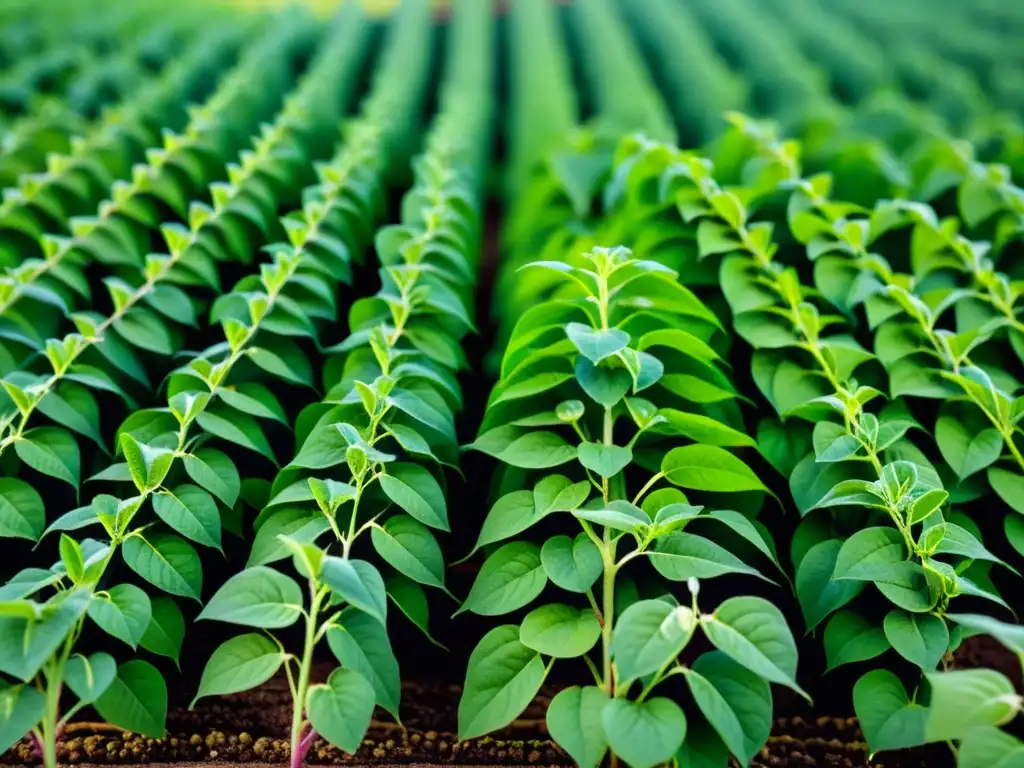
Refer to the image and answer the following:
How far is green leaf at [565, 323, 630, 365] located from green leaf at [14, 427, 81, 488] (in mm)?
758

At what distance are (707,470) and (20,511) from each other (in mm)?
952

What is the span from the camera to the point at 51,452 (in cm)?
117

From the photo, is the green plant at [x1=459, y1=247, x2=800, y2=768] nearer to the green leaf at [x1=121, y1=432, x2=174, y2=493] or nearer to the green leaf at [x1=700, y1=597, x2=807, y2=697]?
the green leaf at [x1=700, y1=597, x2=807, y2=697]

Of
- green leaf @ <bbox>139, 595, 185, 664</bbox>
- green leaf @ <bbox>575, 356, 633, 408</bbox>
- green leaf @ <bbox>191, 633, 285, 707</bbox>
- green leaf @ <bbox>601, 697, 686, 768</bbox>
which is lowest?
green leaf @ <bbox>139, 595, 185, 664</bbox>

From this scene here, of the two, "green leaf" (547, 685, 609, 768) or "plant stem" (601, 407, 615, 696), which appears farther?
"plant stem" (601, 407, 615, 696)

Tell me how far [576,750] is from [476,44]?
12.6ft

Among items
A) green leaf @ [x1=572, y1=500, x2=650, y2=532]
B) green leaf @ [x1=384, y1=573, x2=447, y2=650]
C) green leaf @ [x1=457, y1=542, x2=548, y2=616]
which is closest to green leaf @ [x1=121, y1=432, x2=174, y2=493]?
green leaf @ [x1=384, y1=573, x2=447, y2=650]

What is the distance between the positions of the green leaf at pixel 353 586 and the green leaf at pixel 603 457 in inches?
11.9

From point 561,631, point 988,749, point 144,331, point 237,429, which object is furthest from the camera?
point 144,331

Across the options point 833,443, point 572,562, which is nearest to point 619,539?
point 572,562

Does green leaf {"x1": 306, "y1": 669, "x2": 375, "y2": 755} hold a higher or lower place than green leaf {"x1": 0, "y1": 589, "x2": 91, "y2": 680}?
lower

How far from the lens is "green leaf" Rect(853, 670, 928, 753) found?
852 millimetres

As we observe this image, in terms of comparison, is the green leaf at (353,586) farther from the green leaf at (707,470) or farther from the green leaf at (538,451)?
the green leaf at (707,470)

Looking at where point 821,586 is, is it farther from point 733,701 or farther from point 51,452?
point 51,452
